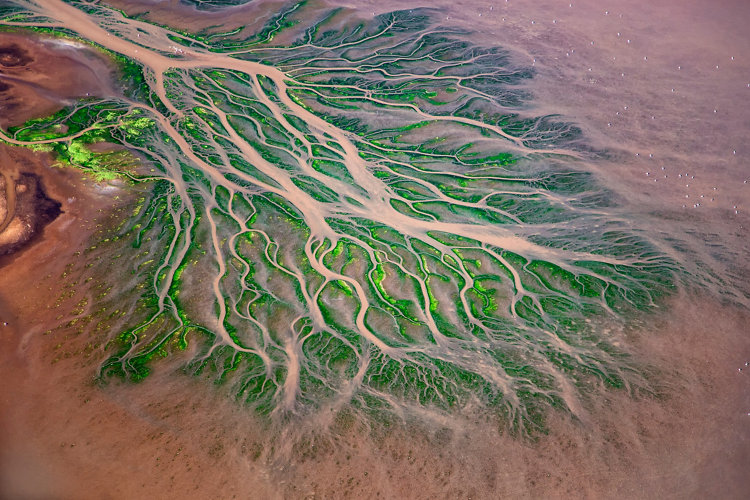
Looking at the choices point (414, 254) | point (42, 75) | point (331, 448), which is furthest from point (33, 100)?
point (331, 448)

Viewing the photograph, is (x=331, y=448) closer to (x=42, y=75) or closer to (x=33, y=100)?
(x=33, y=100)

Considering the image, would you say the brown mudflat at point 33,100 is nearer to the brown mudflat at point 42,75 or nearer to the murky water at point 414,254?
the brown mudflat at point 42,75

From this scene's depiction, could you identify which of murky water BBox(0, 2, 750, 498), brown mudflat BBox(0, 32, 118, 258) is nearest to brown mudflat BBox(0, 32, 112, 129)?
brown mudflat BBox(0, 32, 118, 258)

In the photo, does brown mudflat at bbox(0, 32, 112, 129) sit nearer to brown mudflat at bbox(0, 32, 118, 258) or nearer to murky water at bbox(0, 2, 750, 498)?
brown mudflat at bbox(0, 32, 118, 258)

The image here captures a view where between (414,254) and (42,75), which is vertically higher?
(42,75)

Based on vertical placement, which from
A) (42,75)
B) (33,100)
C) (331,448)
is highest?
(42,75)

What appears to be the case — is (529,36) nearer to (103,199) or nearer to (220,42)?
(220,42)

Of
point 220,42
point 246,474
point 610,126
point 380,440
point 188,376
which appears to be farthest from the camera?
point 220,42

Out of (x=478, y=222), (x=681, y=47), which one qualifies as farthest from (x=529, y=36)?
(x=478, y=222)
